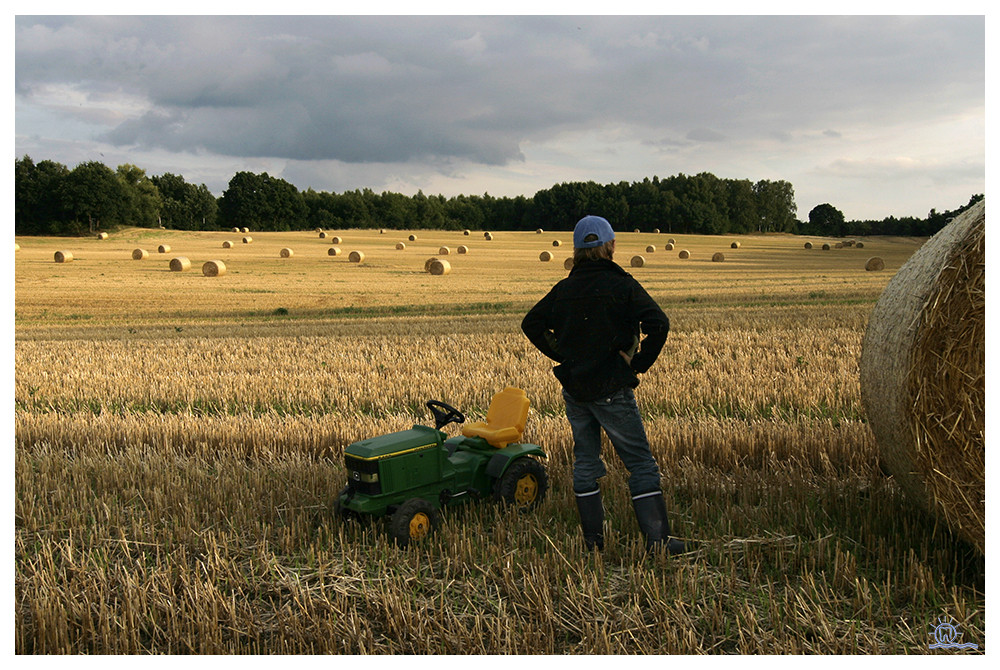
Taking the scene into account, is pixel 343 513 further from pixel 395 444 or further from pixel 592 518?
pixel 592 518

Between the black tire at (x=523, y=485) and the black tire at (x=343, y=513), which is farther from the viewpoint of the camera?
the black tire at (x=523, y=485)

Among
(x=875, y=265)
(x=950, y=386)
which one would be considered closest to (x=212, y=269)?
(x=875, y=265)

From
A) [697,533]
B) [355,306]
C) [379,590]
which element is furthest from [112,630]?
[355,306]

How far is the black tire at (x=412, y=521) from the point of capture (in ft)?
15.8

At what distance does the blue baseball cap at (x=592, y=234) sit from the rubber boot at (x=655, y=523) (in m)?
1.68

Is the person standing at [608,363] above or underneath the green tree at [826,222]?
underneath

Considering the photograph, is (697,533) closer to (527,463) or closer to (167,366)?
(527,463)

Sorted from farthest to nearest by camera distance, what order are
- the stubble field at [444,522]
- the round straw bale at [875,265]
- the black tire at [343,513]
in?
the round straw bale at [875,265], the black tire at [343,513], the stubble field at [444,522]

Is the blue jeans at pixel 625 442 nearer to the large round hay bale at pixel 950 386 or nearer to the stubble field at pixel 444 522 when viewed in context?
the stubble field at pixel 444 522

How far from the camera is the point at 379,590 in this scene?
164 inches

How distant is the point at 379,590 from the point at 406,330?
1232 cm

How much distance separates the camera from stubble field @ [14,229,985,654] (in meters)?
3.90

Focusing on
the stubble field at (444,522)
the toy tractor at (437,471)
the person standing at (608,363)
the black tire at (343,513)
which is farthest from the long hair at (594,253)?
the black tire at (343,513)

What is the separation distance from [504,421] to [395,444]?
1093mm
